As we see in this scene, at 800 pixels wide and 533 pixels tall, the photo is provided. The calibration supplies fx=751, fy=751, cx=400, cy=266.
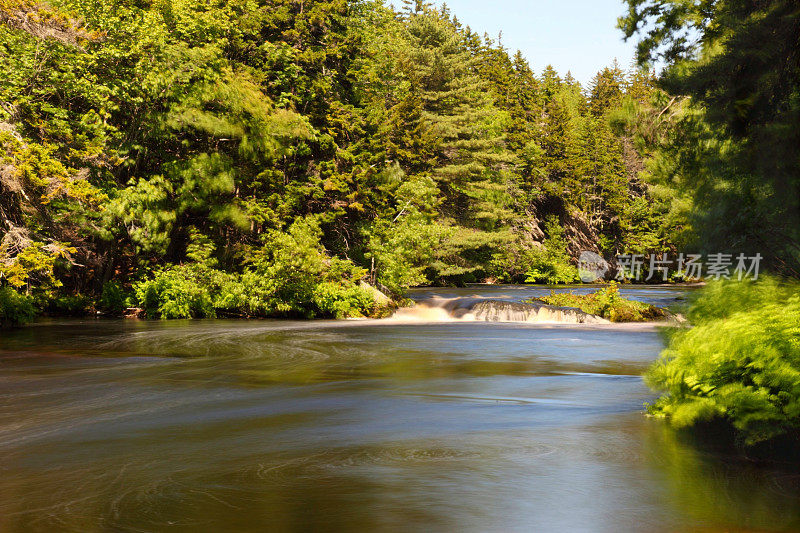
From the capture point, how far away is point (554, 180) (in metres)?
76.4

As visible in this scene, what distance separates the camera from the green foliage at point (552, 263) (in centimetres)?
6719

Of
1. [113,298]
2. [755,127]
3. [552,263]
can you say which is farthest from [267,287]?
[552,263]

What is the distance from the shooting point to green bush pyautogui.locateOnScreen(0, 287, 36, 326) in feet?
83.6

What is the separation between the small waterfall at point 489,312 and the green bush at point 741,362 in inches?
855

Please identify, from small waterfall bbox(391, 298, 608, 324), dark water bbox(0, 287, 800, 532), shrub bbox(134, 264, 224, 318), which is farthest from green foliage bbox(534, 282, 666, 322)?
shrub bbox(134, 264, 224, 318)

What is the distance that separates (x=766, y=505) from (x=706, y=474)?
1070 mm

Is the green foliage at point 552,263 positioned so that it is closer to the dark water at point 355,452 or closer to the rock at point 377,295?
the rock at point 377,295

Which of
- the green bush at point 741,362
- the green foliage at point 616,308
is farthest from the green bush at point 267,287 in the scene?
the green bush at point 741,362

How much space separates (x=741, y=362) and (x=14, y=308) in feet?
80.2

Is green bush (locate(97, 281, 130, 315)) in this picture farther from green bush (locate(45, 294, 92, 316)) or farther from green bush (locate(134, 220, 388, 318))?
green bush (locate(134, 220, 388, 318))

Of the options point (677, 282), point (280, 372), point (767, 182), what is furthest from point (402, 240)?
point (677, 282)

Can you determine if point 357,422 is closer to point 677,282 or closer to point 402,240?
point 402,240

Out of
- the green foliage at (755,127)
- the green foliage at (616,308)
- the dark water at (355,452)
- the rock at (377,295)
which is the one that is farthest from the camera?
the rock at (377,295)

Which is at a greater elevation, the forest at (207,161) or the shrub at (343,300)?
the forest at (207,161)
